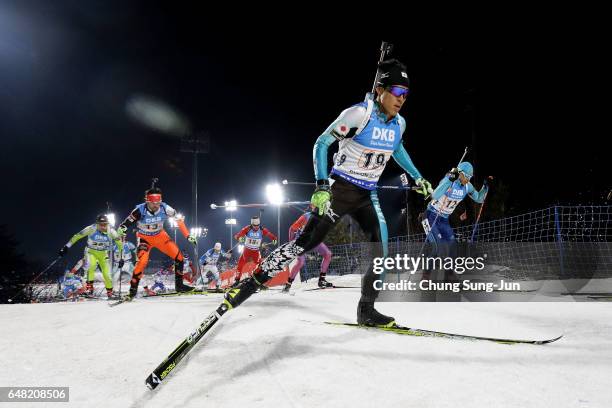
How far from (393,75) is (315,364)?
2602 mm

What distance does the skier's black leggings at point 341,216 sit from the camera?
10.9 feet

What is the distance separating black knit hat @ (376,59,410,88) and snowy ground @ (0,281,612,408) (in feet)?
7.53

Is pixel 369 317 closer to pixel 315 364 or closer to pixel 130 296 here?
pixel 315 364

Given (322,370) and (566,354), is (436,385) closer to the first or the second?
(322,370)

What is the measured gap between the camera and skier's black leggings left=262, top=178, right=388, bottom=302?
3.33 meters

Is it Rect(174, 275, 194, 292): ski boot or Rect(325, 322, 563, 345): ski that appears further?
Rect(174, 275, 194, 292): ski boot

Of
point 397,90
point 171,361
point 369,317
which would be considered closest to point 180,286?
point 369,317

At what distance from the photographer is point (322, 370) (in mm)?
2348

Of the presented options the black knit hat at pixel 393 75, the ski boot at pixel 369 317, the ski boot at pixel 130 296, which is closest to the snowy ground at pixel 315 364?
the ski boot at pixel 369 317

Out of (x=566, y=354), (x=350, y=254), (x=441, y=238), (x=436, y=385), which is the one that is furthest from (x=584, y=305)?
(x=350, y=254)

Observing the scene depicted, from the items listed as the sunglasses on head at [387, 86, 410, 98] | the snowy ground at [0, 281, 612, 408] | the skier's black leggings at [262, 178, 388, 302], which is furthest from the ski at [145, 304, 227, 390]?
the sunglasses on head at [387, 86, 410, 98]

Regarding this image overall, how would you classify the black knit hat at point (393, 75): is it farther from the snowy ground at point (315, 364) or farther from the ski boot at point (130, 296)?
the ski boot at point (130, 296)

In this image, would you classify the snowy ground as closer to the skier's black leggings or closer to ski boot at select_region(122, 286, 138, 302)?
the skier's black leggings

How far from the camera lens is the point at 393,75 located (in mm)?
3527
